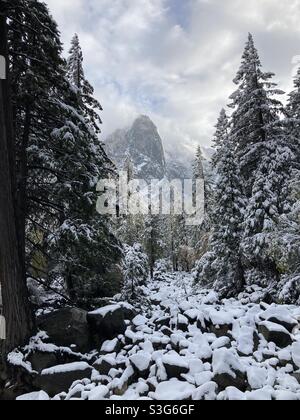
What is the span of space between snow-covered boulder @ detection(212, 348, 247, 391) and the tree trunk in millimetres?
3778

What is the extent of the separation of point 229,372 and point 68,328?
3.52m

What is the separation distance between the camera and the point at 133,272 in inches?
529

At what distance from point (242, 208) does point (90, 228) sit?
8682 millimetres

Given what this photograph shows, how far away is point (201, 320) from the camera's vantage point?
7180 mm

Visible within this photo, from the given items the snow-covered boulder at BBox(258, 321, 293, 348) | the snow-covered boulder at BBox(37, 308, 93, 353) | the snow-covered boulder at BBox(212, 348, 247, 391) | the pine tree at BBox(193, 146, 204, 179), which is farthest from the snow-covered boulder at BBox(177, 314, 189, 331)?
the pine tree at BBox(193, 146, 204, 179)

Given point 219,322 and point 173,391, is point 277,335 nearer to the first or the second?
point 219,322

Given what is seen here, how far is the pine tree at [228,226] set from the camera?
1459cm

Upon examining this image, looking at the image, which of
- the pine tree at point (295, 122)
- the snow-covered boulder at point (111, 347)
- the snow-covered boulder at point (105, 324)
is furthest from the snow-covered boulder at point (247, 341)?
the pine tree at point (295, 122)

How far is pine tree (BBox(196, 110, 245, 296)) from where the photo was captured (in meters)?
14.6

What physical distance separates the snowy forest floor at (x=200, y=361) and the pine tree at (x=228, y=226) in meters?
7.05

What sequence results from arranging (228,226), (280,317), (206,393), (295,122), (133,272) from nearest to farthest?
(206,393) → (280,317) → (133,272) → (228,226) → (295,122)

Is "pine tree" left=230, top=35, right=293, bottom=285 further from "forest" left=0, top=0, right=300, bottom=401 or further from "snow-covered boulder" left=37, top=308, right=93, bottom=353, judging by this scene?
"snow-covered boulder" left=37, top=308, right=93, bottom=353

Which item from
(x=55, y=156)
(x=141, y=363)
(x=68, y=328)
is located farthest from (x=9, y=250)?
(x=141, y=363)
